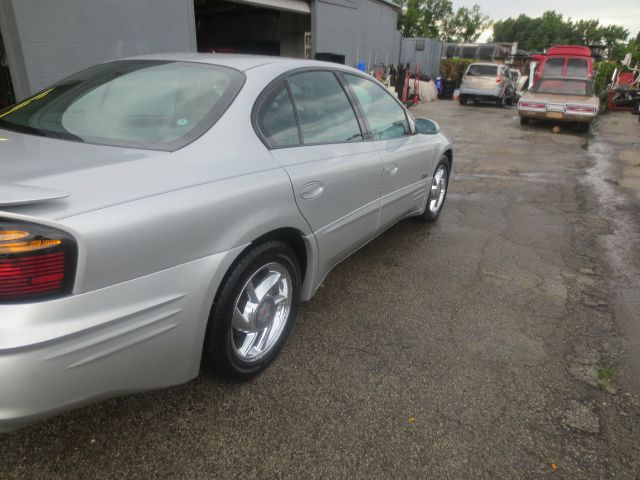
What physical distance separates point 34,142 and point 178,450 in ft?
4.67

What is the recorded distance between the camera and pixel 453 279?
3551 millimetres

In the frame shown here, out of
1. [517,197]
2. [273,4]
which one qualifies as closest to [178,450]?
[517,197]

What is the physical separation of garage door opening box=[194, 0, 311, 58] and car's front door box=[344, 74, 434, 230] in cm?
1189

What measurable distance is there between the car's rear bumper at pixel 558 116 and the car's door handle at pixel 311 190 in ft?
39.0

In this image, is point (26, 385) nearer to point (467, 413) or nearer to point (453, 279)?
point (467, 413)

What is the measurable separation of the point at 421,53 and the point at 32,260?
22.9 m

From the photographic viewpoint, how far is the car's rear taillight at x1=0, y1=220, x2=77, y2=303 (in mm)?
1331

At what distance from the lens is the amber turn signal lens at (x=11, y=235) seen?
1.32m

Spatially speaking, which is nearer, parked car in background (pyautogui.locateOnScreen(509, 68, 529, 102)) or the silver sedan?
the silver sedan

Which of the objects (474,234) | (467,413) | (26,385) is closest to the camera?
(26,385)

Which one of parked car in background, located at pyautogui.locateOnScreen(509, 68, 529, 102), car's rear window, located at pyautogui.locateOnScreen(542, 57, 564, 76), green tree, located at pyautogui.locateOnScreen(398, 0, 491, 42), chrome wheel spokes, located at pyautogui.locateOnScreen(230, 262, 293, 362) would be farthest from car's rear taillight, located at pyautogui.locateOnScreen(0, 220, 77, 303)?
green tree, located at pyautogui.locateOnScreen(398, 0, 491, 42)

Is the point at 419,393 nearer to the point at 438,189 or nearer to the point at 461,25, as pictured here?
the point at 438,189

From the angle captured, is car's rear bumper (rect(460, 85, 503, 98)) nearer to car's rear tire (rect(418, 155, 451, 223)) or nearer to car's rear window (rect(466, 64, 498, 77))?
car's rear window (rect(466, 64, 498, 77))

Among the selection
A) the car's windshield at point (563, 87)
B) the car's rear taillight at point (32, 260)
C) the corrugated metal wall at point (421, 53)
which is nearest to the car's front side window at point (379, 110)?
the car's rear taillight at point (32, 260)
